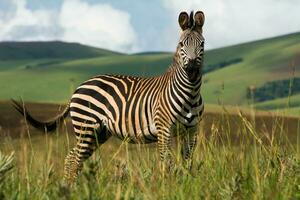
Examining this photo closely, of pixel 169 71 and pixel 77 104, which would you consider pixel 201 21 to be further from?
pixel 77 104

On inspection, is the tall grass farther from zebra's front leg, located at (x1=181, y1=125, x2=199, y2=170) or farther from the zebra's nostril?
the zebra's nostril

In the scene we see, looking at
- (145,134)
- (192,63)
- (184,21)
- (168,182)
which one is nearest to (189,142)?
(145,134)

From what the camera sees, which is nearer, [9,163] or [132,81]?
[9,163]

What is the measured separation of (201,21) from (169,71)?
1392mm

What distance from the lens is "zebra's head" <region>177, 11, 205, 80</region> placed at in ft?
31.7

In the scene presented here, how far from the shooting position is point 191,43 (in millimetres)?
9680

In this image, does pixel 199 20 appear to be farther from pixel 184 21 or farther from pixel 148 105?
pixel 148 105

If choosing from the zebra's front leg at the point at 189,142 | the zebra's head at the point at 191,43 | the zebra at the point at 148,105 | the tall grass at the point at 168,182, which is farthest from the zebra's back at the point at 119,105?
the tall grass at the point at 168,182

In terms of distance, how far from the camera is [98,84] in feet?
39.2

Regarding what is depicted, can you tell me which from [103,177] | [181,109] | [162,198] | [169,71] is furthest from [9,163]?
[169,71]

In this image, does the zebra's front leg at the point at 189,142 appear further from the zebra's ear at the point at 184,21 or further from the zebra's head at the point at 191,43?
the zebra's ear at the point at 184,21

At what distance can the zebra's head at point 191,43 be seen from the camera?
9656 millimetres

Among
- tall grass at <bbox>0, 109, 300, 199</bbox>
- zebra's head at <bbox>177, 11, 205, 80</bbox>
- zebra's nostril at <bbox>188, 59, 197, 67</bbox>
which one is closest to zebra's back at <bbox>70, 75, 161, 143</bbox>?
zebra's head at <bbox>177, 11, 205, 80</bbox>

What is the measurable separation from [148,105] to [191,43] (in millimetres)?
1702
